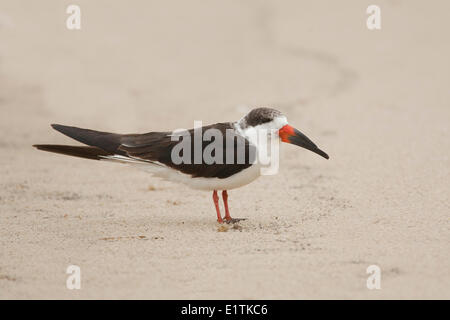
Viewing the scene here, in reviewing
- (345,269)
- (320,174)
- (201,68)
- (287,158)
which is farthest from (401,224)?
(201,68)

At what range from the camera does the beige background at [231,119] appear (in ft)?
14.1

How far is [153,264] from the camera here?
441 cm

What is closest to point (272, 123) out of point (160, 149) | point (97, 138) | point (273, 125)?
point (273, 125)

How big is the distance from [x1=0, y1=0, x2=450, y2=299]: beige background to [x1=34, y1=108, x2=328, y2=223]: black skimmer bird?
395mm

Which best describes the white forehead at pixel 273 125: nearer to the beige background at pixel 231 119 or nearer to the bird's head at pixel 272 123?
the bird's head at pixel 272 123

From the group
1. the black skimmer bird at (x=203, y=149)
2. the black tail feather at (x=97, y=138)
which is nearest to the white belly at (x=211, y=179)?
the black skimmer bird at (x=203, y=149)

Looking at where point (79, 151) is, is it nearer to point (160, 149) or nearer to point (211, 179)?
point (160, 149)

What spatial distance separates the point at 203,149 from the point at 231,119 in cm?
301

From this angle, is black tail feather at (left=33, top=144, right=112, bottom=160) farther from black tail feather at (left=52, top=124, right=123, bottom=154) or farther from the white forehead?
the white forehead

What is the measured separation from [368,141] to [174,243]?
3135mm

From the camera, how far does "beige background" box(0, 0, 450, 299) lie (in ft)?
14.1

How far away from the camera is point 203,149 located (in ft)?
17.3

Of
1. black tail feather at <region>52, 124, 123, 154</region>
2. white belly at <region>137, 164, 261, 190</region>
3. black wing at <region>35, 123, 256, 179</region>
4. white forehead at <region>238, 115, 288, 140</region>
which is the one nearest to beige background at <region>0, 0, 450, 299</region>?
white belly at <region>137, 164, 261, 190</region>

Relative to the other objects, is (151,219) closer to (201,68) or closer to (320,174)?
(320,174)
